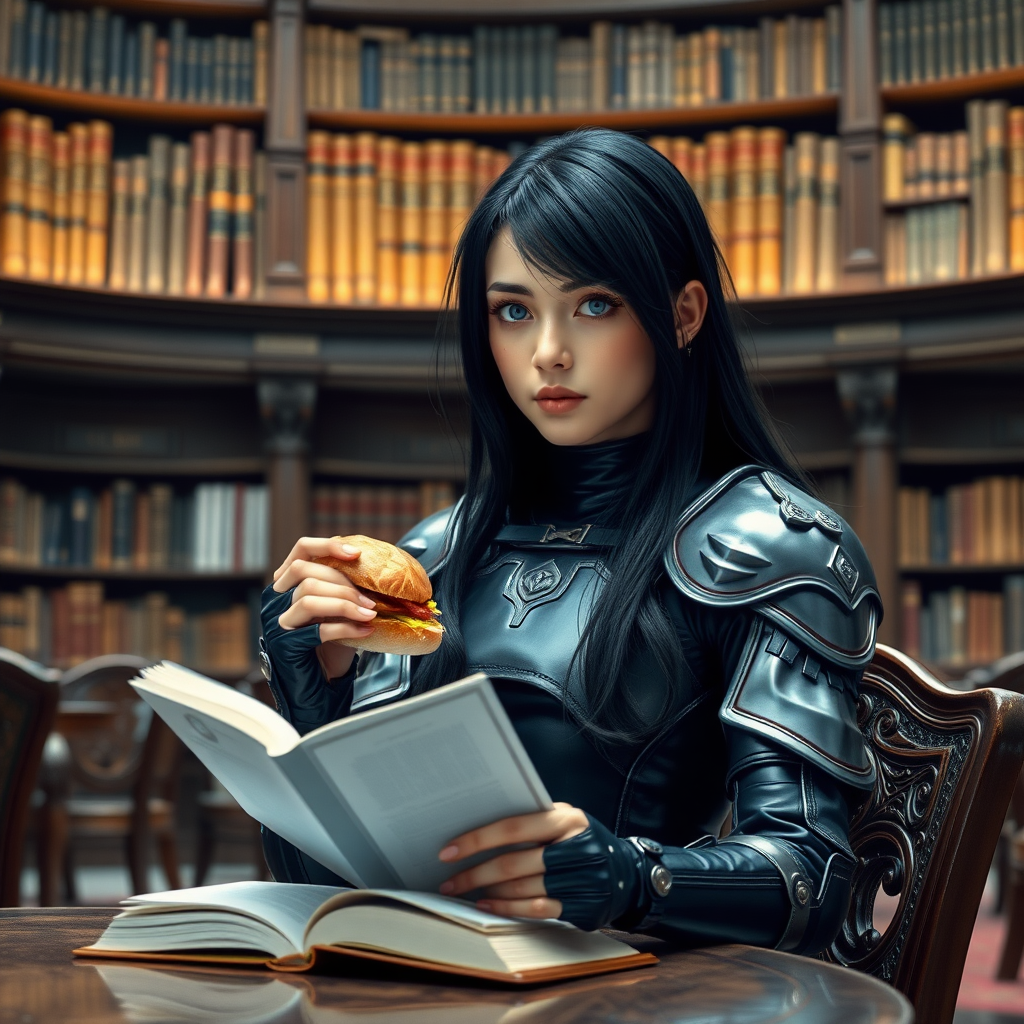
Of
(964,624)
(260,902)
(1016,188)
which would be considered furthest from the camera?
(964,624)

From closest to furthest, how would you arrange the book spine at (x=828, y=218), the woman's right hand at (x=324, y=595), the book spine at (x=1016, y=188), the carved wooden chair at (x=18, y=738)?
the woman's right hand at (x=324, y=595), the carved wooden chair at (x=18, y=738), the book spine at (x=1016, y=188), the book spine at (x=828, y=218)

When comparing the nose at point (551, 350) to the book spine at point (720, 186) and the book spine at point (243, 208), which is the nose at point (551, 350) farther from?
the book spine at point (243, 208)

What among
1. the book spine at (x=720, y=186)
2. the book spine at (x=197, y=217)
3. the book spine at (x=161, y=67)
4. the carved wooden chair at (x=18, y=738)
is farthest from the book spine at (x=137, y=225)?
the carved wooden chair at (x=18, y=738)

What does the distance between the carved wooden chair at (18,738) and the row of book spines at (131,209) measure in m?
3.12

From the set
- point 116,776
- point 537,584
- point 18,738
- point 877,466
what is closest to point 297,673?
point 537,584

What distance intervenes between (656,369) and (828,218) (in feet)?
13.1

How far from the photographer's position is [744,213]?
197 inches

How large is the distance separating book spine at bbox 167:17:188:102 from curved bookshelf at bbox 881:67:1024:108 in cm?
257

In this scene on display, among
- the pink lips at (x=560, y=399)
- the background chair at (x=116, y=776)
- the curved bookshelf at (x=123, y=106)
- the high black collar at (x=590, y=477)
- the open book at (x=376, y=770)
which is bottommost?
the background chair at (x=116, y=776)

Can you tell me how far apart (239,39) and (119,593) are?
86.2 inches

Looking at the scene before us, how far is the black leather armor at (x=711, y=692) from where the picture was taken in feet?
3.12

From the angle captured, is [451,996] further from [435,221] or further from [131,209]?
[131,209]

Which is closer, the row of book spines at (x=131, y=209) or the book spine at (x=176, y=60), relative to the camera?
the row of book spines at (x=131, y=209)

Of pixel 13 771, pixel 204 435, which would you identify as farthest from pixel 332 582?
pixel 204 435
